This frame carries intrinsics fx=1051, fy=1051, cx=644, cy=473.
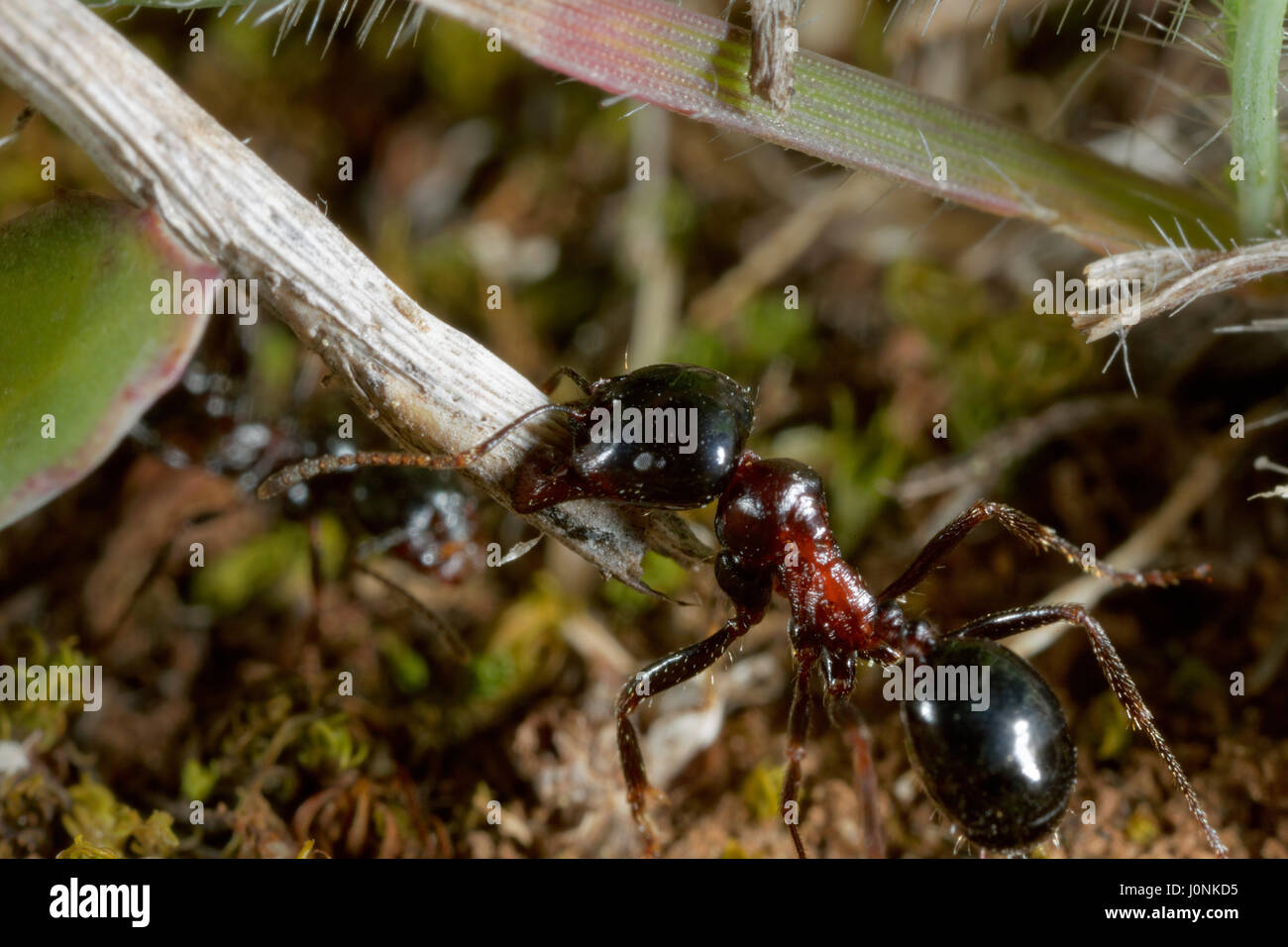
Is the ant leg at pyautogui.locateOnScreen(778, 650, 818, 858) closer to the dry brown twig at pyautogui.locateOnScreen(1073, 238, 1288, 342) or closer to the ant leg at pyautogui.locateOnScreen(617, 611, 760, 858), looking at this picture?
the ant leg at pyautogui.locateOnScreen(617, 611, 760, 858)

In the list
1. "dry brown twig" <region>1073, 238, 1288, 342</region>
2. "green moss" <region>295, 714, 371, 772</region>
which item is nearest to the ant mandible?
"dry brown twig" <region>1073, 238, 1288, 342</region>

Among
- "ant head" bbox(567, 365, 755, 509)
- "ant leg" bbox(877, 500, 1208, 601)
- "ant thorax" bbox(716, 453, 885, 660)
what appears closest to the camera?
"ant head" bbox(567, 365, 755, 509)

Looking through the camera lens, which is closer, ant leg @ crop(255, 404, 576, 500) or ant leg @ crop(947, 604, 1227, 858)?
ant leg @ crop(255, 404, 576, 500)

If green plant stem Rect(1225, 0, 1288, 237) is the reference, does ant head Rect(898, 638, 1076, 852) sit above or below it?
below

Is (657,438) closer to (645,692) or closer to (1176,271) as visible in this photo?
(645,692)

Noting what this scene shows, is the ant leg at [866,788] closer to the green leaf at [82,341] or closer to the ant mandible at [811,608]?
the ant mandible at [811,608]

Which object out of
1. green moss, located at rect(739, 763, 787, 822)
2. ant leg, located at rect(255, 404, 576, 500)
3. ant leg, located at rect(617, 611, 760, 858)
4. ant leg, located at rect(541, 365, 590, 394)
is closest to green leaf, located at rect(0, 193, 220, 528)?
ant leg, located at rect(255, 404, 576, 500)

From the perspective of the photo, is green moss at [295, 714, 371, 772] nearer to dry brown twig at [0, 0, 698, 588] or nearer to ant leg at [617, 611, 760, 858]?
ant leg at [617, 611, 760, 858]

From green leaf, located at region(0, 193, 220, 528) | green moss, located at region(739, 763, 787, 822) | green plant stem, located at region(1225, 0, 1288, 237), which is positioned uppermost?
green plant stem, located at region(1225, 0, 1288, 237)

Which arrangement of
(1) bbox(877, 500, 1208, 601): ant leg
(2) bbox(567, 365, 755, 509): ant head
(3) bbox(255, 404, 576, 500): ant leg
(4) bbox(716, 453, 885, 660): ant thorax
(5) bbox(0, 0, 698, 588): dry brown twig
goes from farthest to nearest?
(4) bbox(716, 453, 885, 660): ant thorax → (1) bbox(877, 500, 1208, 601): ant leg → (2) bbox(567, 365, 755, 509): ant head → (3) bbox(255, 404, 576, 500): ant leg → (5) bbox(0, 0, 698, 588): dry brown twig
